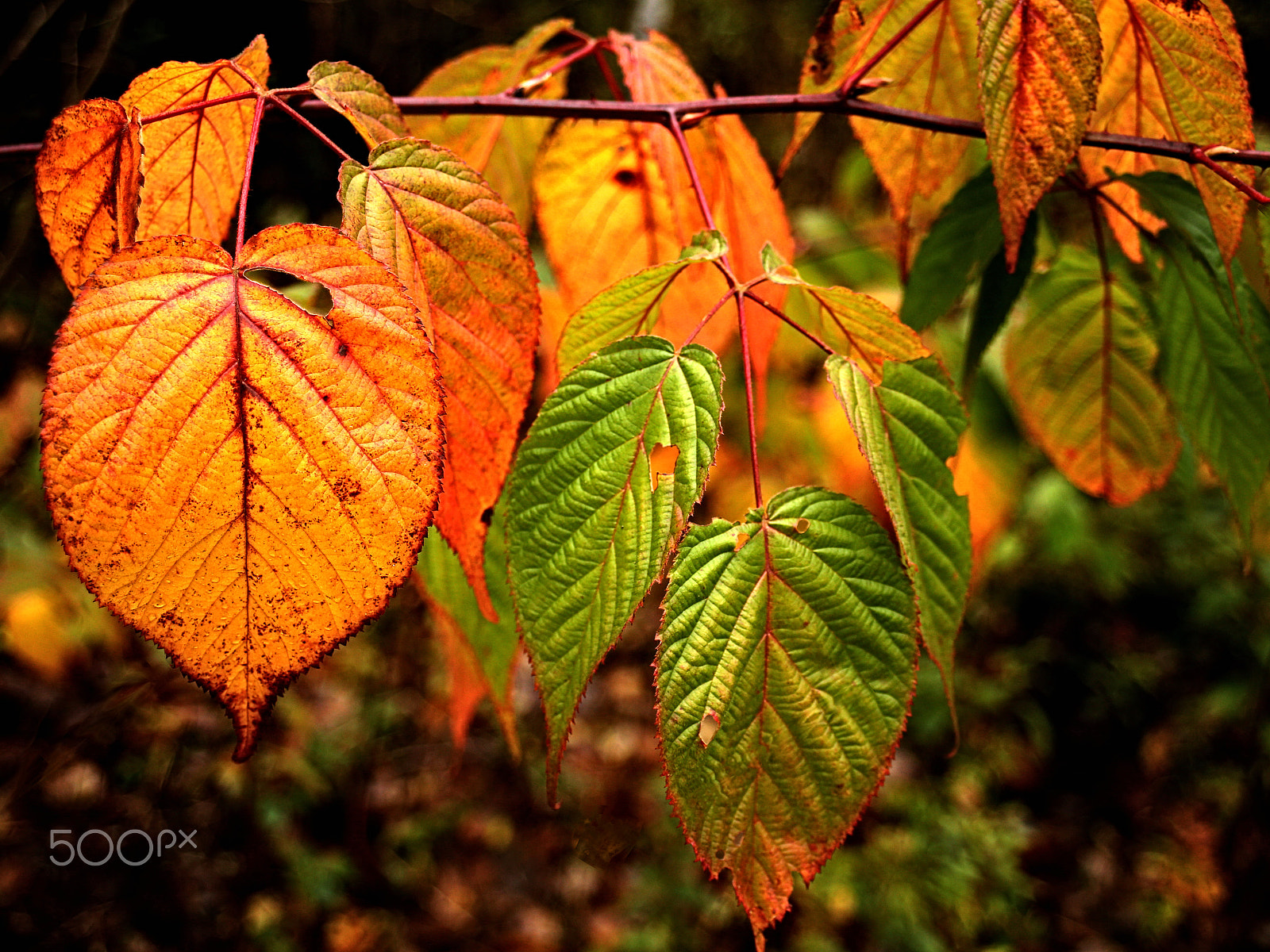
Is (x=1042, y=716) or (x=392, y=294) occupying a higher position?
(x=392, y=294)

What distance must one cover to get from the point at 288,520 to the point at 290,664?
5 centimetres

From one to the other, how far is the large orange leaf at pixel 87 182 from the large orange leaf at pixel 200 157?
4 centimetres

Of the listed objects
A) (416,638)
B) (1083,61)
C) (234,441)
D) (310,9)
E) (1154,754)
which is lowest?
(1154,754)

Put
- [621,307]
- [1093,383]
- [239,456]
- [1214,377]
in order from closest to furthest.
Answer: [239,456]
[621,307]
[1214,377]
[1093,383]

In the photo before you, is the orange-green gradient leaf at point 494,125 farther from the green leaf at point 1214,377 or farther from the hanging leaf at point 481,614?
the green leaf at point 1214,377

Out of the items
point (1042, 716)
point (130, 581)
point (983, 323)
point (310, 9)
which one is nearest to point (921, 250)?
point (983, 323)

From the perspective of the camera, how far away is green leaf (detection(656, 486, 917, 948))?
0.31 m

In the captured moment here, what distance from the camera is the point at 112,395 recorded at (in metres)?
0.27

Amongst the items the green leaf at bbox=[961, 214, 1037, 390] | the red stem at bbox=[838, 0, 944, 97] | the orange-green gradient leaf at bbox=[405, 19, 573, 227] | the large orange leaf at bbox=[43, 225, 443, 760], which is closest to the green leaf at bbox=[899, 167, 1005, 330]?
the green leaf at bbox=[961, 214, 1037, 390]

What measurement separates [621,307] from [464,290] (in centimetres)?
8

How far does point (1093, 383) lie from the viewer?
64cm

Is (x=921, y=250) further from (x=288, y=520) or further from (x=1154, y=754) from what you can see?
(x=1154, y=754)

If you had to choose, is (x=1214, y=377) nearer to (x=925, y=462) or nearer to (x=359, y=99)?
(x=925, y=462)

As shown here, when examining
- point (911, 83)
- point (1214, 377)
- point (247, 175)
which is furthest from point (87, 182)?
point (1214, 377)
